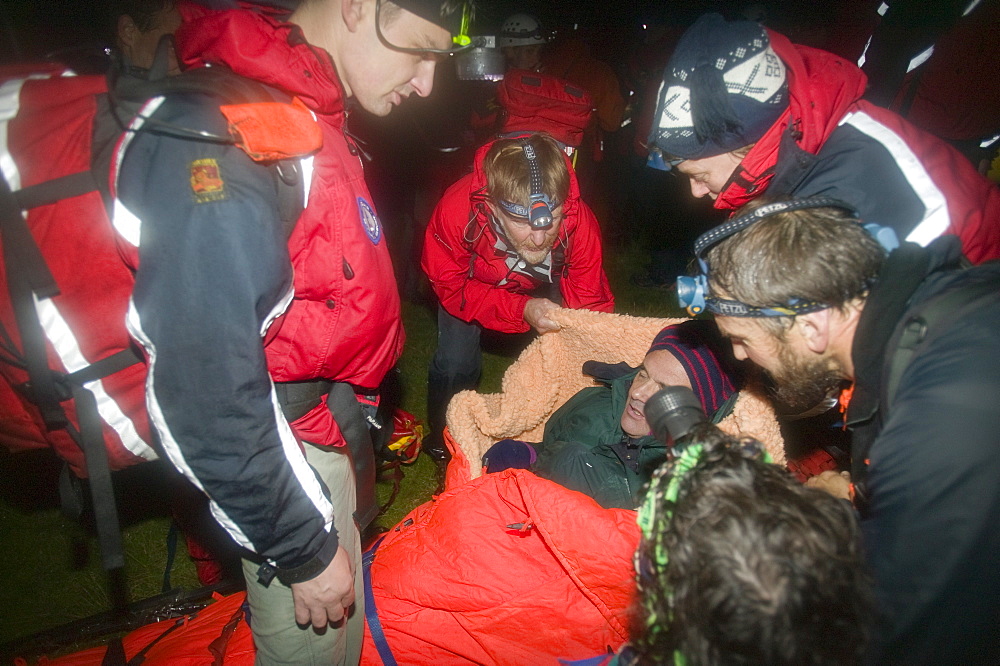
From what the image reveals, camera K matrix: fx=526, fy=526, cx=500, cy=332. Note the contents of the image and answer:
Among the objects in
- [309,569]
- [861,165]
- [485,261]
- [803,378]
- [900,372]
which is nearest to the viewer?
[900,372]

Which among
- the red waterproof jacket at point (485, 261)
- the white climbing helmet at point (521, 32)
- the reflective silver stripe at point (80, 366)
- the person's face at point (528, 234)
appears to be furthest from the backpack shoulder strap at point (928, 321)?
the white climbing helmet at point (521, 32)

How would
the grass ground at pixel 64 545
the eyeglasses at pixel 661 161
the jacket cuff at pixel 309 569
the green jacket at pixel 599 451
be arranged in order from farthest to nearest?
the grass ground at pixel 64 545
the green jacket at pixel 599 451
the eyeglasses at pixel 661 161
the jacket cuff at pixel 309 569

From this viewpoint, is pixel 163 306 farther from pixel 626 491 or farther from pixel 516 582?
pixel 626 491

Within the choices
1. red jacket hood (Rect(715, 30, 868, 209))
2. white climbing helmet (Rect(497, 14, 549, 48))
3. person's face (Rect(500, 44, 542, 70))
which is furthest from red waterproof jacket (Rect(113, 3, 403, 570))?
white climbing helmet (Rect(497, 14, 549, 48))

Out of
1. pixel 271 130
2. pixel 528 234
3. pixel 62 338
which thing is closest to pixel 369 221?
pixel 271 130

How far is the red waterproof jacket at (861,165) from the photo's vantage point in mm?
1877

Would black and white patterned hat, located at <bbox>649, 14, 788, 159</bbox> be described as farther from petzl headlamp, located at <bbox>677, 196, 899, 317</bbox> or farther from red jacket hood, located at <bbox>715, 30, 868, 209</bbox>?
petzl headlamp, located at <bbox>677, 196, 899, 317</bbox>

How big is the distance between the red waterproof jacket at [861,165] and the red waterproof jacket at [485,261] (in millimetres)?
1056

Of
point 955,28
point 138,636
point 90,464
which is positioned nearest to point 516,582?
point 90,464

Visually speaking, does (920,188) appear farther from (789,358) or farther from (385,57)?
(385,57)

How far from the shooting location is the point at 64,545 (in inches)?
133

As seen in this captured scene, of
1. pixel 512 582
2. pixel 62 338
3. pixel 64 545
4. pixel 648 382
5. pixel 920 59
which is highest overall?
pixel 920 59

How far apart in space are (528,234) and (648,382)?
1.06 meters

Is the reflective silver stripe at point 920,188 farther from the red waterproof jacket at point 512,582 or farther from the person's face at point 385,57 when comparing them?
the person's face at point 385,57
